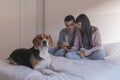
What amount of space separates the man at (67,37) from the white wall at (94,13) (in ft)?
1.93

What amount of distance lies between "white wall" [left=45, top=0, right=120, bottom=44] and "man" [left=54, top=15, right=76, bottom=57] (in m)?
0.59

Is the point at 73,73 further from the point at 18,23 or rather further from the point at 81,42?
the point at 18,23

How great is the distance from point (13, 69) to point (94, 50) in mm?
1180

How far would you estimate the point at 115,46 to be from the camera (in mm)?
2633

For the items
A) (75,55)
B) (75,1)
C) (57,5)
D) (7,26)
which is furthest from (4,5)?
(75,55)

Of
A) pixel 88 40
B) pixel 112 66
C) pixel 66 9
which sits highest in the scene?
pixel 66 9

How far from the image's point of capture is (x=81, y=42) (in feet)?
8.80

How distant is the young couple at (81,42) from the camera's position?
249 cm

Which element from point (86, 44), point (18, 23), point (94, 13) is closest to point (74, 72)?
point (86, 44)

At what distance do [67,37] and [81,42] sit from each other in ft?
1.00

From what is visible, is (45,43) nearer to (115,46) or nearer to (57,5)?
(115,46)

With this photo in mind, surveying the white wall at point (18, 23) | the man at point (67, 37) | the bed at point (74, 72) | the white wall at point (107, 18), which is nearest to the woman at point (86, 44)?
the man at point (67, 37)

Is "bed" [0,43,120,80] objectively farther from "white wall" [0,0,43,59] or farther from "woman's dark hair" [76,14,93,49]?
"white wall" [0,0,43,59]

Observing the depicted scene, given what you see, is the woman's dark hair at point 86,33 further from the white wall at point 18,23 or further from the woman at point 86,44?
the white wall at point 18,23
